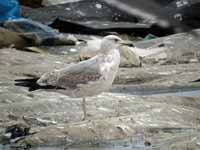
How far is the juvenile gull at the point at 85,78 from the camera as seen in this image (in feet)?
19.6

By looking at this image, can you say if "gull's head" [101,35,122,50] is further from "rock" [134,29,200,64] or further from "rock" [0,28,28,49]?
"rock" [0,28,28,49]

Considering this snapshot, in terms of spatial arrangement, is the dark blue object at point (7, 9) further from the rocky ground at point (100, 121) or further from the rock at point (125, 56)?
the rocky ground at point (100, 121)

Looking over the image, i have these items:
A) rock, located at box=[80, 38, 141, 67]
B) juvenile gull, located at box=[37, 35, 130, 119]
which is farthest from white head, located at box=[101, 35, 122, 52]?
rock, located at box=[80, 38, 141, 67]

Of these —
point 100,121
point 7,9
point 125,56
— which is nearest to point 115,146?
point 100,121

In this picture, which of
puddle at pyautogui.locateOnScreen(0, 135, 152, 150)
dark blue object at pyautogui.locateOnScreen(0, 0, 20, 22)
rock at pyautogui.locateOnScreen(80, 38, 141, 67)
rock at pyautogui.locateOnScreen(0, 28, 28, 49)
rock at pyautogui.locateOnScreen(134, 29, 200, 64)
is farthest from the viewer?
dark blue object at pyautogui.locateOnScreen(0, 0, 20, 22)

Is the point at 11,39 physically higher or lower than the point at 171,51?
higher

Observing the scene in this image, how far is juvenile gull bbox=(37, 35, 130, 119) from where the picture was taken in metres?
5.97

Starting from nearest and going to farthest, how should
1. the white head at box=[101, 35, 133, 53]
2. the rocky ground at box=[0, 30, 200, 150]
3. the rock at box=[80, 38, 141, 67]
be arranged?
the rocky ground at box=[0, 30, 200, 150]
the white head at box=[101, 35, 133, 53]
the rock at box=[80, 38, 141, 67]

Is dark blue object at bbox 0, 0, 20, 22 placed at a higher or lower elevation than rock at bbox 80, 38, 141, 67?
higher

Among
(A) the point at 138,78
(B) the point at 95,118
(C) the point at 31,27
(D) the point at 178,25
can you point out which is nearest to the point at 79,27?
(C) the point at 31,27

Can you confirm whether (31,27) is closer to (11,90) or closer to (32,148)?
(11,90)

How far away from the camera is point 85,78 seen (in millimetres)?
6059

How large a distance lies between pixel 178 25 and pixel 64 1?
15.7 m

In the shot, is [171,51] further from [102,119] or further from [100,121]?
[100,121]
